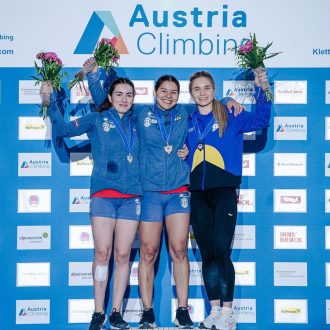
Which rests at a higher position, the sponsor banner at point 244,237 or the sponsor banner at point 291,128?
the sponsor banner at point 291,128

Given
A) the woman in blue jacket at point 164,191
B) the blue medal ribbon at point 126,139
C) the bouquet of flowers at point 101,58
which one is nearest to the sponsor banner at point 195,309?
the woman in blue jacket at point 164,191

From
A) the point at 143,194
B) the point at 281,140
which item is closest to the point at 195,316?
the point at 143,194

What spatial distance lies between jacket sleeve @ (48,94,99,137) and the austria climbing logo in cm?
79

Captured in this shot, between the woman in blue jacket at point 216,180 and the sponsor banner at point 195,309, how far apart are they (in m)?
0.66

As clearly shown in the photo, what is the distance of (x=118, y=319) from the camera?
13.8 feet

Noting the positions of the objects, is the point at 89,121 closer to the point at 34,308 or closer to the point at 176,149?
the point at 176,149

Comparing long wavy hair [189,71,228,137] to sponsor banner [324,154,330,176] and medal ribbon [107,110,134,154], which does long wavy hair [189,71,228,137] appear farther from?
sponsor banner [324,154,330,176]

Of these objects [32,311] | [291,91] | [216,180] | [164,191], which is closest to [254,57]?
[291,91]

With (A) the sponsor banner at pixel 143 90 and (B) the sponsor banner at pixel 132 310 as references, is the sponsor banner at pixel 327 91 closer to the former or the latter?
(A) the sponsor banner at pixel 143 90

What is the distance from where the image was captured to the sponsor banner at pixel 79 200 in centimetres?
489

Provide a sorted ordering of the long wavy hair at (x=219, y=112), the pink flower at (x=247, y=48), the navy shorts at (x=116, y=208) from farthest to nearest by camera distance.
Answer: the pink flower at (x=247, y=48) → the long wavy hair at (x=219, y=112) → the navy shorts at (x=116, y=208)

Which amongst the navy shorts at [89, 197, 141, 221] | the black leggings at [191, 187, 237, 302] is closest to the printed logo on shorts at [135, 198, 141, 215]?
the navy shorts at [89, 197, 141, 221]

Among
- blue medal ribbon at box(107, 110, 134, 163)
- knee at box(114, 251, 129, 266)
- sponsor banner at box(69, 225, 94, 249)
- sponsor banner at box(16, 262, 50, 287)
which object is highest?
blue medal ribbon at box(107, 110, 134, 163)

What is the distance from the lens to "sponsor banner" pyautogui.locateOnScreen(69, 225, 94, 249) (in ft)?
16.0
